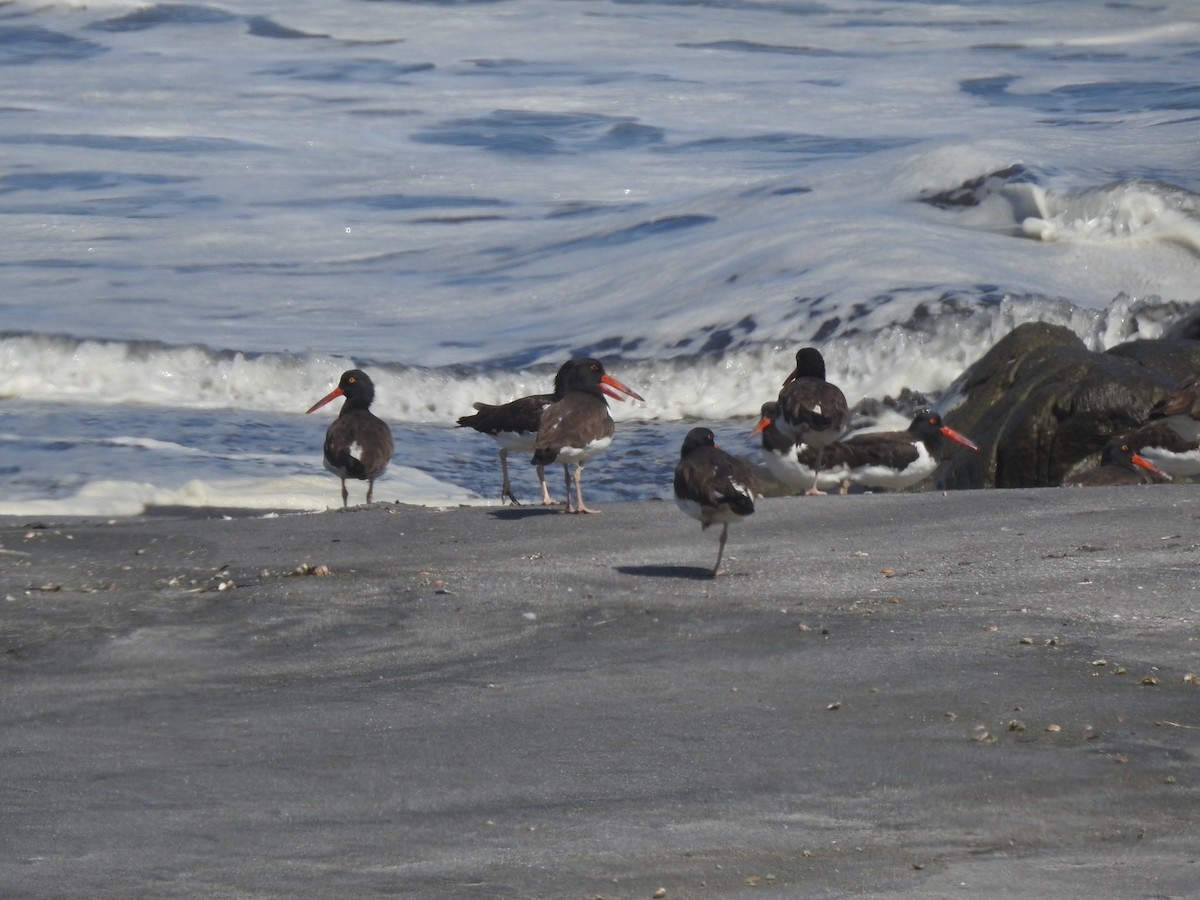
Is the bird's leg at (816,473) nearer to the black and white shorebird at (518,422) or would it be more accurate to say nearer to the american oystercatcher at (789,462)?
the american oystercatcher at (789,462)

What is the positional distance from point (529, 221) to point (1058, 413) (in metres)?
11.6

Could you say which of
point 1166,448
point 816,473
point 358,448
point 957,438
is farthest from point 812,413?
point 358,448

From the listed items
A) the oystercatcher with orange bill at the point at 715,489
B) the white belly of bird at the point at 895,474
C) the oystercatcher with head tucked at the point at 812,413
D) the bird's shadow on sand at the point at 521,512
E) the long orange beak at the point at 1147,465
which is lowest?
the white belly of bird at the point at 895,474

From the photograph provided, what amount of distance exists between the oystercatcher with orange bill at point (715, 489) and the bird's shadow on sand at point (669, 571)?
5cm

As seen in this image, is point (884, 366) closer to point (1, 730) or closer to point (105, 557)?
point (105, 557)

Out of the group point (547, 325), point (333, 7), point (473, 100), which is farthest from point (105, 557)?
point (333, 7)

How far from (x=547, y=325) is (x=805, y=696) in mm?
11761

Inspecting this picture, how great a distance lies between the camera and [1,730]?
4898mm

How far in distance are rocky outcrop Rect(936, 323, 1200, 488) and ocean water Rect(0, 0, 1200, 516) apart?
1983 mm

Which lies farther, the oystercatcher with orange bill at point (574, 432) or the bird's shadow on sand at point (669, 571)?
the oystercatcher with orange bill at point (574, 432)

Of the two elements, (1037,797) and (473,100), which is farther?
(473,100)

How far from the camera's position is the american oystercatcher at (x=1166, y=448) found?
9180 millimetres

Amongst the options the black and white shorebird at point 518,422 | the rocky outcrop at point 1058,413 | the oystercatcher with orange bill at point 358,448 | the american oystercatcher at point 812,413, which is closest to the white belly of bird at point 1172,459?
the rocky outcrop at point 1058,413

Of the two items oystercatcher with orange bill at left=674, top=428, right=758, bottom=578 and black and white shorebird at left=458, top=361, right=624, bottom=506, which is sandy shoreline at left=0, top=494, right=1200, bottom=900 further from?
black and white shorebird at left=458, top=361, right=624, bottom=506
